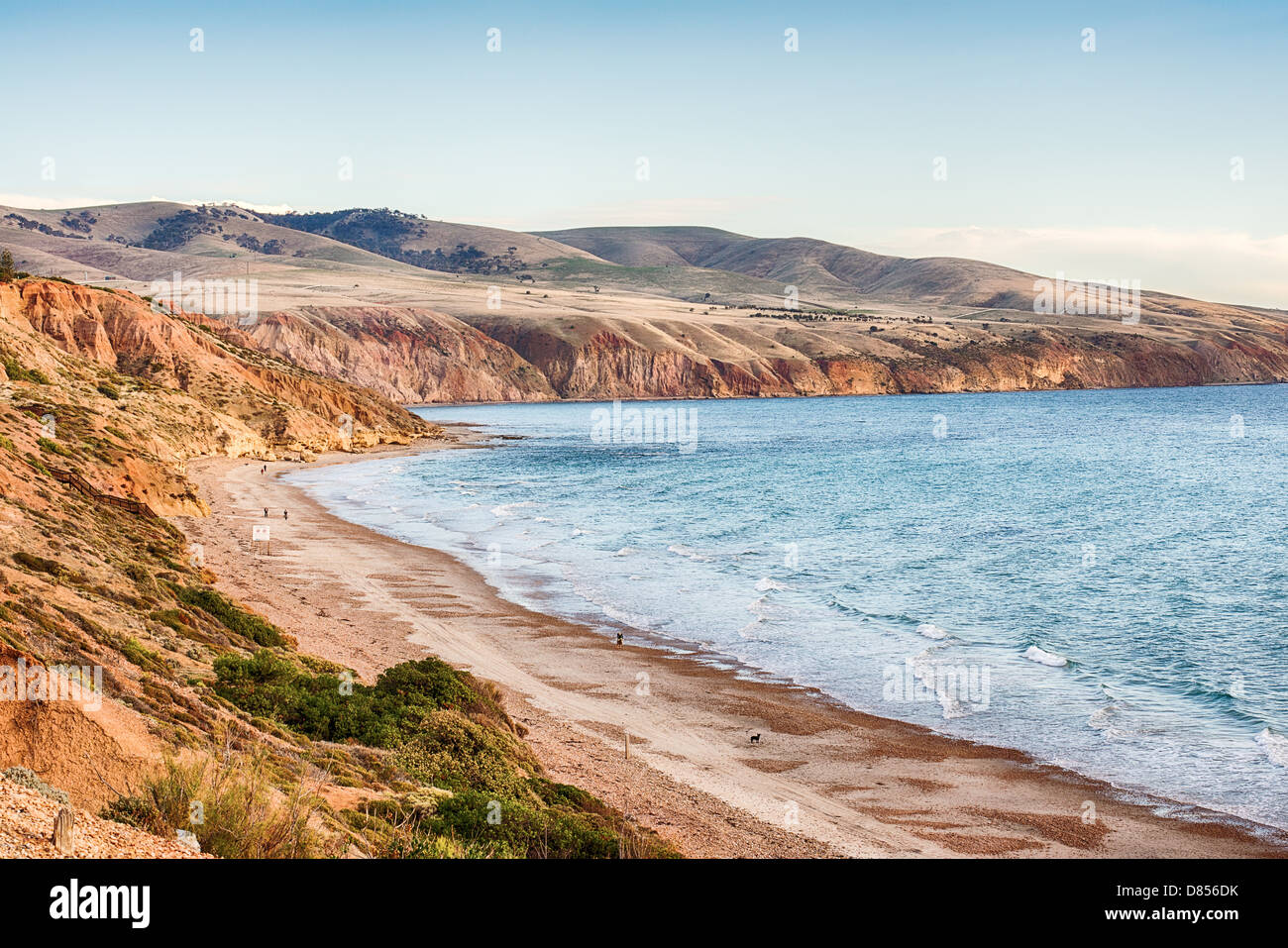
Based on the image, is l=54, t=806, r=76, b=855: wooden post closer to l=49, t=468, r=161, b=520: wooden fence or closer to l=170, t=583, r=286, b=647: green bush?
l=170, t=583, r=286, b=647: green bush

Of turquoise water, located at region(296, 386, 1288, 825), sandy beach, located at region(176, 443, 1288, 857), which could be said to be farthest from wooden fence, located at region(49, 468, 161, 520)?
turquoise water, located at region(296, 386, 1288, 825)

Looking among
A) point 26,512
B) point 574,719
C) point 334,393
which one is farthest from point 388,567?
point 334,393

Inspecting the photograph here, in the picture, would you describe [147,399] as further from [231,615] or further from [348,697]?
[348,697]

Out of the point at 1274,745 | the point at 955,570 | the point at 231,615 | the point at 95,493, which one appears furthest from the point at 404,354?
the point at 1274,745

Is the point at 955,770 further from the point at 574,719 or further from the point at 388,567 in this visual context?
the point at 388,567

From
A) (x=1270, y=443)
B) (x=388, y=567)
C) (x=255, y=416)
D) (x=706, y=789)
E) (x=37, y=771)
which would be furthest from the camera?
(x=1270, y=443)

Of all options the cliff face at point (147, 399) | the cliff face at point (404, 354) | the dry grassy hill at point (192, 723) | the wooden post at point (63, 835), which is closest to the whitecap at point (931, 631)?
the dry grassy hill at point (192, 723)
